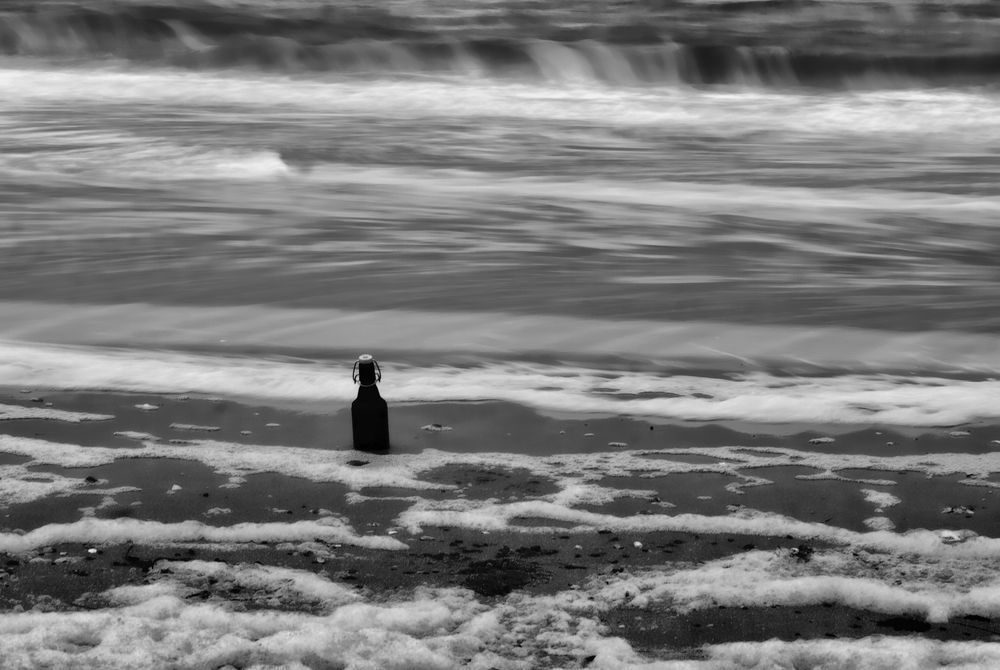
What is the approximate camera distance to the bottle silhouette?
4.28m

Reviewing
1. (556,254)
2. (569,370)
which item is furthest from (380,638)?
(556,254)

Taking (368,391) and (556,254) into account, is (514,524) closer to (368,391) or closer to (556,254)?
(368,391)

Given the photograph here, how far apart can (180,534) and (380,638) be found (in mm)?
882

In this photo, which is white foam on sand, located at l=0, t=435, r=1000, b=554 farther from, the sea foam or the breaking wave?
the breaking wave

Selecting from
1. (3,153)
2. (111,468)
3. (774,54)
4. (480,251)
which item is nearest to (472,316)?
(480,251)

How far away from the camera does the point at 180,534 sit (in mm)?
3666

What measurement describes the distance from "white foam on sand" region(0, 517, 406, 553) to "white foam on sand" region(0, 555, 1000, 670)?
0.32m

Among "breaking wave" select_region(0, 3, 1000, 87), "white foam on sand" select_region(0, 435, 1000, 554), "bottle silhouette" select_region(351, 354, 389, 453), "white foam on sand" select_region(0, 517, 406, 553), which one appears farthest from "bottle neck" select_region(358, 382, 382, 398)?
"breaking wave" select_region(0, 3, 1000, 87)

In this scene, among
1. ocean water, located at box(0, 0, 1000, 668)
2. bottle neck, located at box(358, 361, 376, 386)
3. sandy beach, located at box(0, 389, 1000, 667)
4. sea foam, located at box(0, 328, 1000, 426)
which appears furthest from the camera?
sea foam, located at box(0, 328, 1000, 426)

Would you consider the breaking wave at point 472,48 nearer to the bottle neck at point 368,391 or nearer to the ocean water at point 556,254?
the ocean water at point 556,254

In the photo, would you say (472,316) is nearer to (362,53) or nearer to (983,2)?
(362,53)

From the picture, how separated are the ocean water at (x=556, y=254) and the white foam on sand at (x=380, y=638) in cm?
1

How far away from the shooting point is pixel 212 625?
312cm

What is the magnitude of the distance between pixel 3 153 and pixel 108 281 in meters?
7.97
